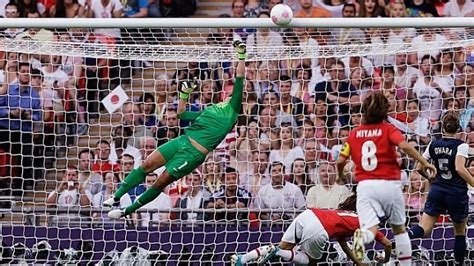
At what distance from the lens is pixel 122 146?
609 inches

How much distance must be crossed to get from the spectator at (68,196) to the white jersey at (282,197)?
2.13 m

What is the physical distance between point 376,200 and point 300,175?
357 centimetres

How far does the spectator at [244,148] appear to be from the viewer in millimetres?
15172

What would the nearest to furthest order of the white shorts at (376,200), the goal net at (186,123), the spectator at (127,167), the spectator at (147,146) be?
the white shorts at (376,200) < the goal net at (186,123) < the spectator at (127,167) < the spectator at (147,146)

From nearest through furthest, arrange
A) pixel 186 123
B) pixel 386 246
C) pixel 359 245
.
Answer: pixel 359 245 → pixel 386 246 → pixel 186 123

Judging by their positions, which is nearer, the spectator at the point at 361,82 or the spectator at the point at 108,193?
the spectator at the point at 108,193

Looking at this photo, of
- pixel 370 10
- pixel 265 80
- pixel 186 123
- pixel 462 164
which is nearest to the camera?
pixel 462 164

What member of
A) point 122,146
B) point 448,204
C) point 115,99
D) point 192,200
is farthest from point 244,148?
point 448,204

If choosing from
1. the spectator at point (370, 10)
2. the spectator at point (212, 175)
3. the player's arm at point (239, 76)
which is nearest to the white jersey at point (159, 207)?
the spectator at point (212, 175)

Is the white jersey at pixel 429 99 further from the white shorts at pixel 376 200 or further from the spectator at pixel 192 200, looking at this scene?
the white shorts at pixel 376 200

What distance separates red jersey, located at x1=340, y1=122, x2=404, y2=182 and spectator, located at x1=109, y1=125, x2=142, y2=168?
14.3ft

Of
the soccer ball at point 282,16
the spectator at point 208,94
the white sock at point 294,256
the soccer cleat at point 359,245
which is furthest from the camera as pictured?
the spectator at point 208,94

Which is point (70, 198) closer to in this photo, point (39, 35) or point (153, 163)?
point (39, 35)

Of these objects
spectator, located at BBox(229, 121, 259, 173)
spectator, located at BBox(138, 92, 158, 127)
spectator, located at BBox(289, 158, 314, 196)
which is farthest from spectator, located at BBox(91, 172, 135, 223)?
spectator, located at BBox(289, 158, 314, 196)
